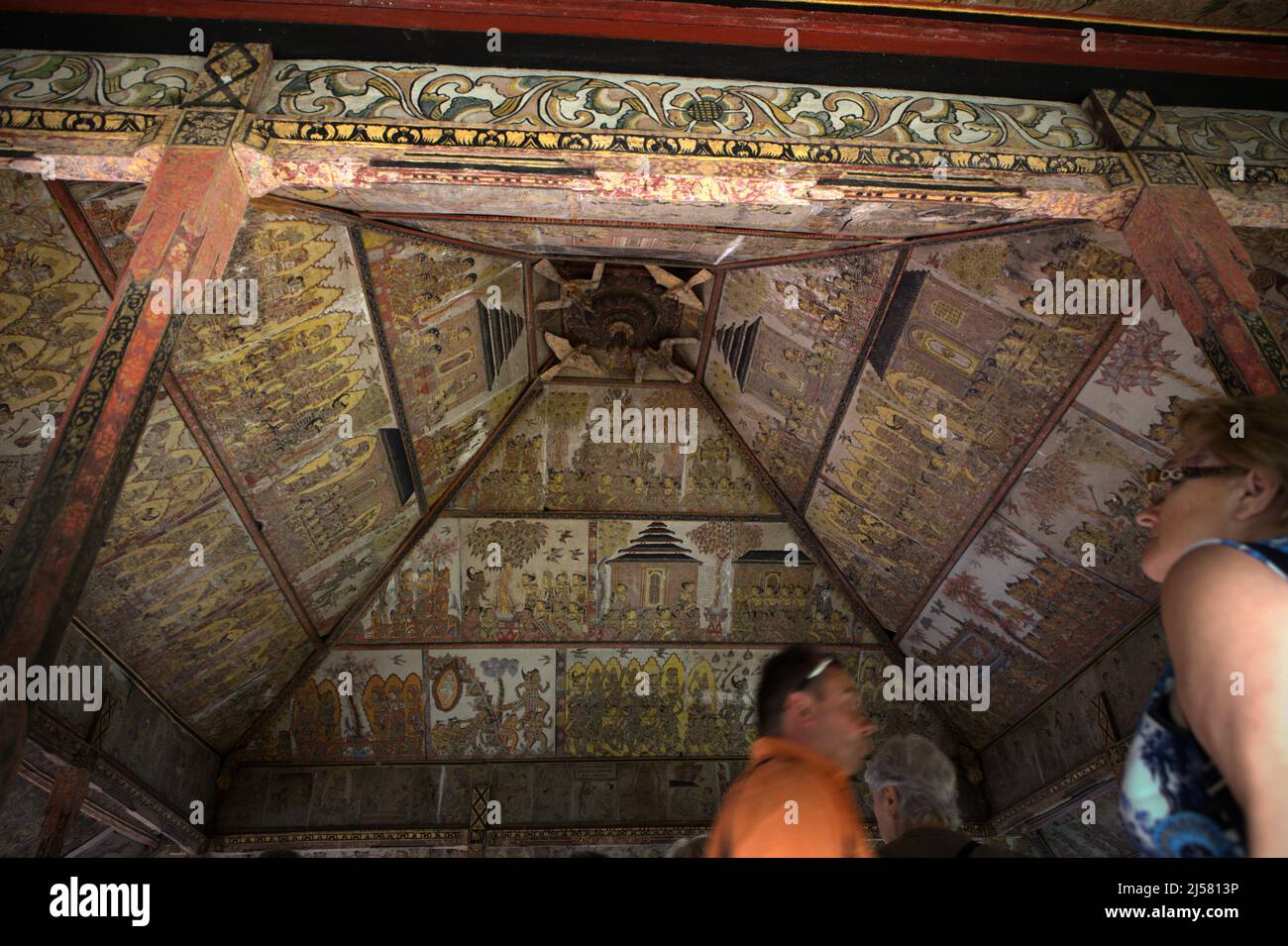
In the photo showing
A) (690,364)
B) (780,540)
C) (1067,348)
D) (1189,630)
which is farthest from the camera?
(780,540)

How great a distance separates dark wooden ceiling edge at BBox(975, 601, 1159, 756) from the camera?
6629 millimetres

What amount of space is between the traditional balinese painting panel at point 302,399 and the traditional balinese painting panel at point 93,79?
0.92 m

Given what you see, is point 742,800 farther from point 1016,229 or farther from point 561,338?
point 561,338

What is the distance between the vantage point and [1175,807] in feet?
3.68

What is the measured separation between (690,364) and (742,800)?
715cm

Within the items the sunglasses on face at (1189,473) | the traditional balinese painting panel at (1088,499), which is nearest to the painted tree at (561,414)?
the traditional balinese painting panel at (1088,499)

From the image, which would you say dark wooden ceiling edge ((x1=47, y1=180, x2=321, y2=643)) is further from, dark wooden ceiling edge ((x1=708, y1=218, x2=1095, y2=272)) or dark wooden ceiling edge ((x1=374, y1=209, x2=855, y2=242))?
dark wooden ceiling edge ((x1=708, y1=218, x2=1095, y2=272))

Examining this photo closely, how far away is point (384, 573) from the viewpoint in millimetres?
8852

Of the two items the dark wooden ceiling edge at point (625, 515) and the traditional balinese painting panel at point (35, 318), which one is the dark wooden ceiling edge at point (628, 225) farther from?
the dark wooden ceiling edge at point (625, 515)

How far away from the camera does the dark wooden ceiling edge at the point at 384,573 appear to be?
855cm

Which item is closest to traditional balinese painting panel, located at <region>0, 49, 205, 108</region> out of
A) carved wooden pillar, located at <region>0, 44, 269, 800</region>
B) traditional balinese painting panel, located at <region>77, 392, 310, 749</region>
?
carved wooden pillar, located at <region>0, 44, 269, 800</region>

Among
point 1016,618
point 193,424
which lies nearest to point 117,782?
point 193,424

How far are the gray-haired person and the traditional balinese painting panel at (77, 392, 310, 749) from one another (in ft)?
13.8

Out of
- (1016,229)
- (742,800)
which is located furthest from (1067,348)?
(742,800)
